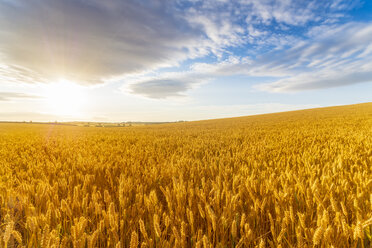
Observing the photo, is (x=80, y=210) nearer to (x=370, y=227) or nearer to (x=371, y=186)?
(x=370, y=227)

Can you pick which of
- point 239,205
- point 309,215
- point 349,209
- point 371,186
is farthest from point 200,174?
point 371,186

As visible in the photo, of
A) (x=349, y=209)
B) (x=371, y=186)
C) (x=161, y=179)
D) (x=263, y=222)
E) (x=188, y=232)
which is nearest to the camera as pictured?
(x=188, y=232)

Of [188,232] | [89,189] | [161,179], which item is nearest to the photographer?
[188,232]

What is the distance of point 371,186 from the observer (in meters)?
2.03

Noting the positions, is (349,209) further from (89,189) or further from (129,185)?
(89,189)

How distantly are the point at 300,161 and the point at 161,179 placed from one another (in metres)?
2.46

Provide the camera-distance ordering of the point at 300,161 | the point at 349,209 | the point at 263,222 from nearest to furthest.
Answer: the point at 263,222 → the point at 349,209 → the point at 300,161

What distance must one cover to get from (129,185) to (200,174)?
1058 millimetres

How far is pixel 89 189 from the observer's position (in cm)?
230

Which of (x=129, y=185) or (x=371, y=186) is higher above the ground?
(x=129, y=185)

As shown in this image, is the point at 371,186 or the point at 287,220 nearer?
the point at 287,220

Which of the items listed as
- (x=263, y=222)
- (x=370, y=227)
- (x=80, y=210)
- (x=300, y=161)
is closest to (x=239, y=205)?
(x=263, y=222)

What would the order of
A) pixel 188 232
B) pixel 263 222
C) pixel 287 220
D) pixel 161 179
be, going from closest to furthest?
pixel 287 220
pixel 188 232
pixel 263 222
pixel 161 179

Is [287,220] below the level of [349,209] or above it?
above
